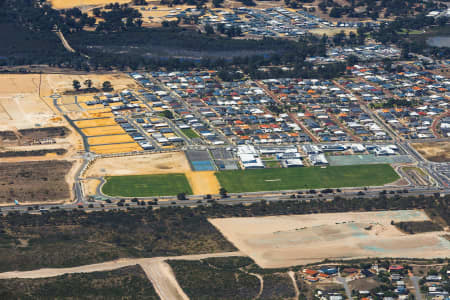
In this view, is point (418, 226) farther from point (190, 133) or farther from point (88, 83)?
point (88, 83)

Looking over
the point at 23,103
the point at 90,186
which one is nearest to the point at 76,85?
the point at 23,103

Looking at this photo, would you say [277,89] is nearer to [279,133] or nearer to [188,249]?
[279,133]

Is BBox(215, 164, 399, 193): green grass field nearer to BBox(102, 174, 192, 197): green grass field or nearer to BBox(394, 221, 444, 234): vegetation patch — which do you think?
BBox(102, 174, 192, 197): green grass field

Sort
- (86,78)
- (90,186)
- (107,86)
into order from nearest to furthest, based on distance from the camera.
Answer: (90,186)
(107,86)
(86,78)

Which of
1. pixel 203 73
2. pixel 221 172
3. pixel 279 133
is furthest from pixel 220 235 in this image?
pixel 203 73

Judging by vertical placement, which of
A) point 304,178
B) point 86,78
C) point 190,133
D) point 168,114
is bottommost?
point 304,178

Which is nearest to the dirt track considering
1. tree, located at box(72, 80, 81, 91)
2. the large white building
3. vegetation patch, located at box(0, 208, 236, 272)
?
vegetation patch, located at box(0, 208, 236, 272)
